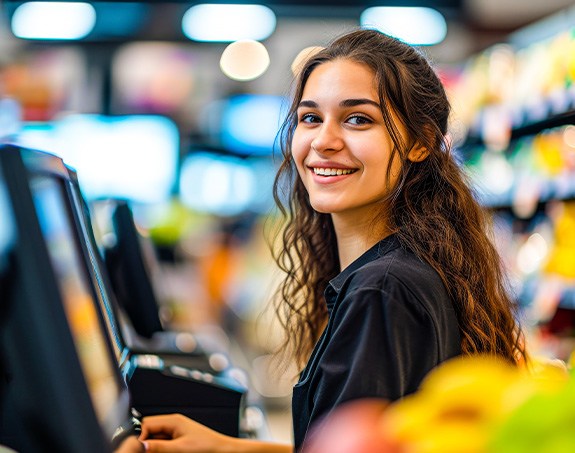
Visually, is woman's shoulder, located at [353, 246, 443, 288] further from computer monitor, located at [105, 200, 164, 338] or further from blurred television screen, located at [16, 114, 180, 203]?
blurred television screen, located at [16, 114, 180, 203]

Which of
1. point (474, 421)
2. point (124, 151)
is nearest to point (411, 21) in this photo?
point (124, 151)

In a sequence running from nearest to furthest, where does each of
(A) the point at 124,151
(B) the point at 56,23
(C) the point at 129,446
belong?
1. (C) the point at 129,446
2. (B) the point at 56,23
3. (A) the point at 124,151

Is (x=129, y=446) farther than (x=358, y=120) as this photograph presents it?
No

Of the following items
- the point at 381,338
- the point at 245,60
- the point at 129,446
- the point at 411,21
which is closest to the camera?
the point at 129,446

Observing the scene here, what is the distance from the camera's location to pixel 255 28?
9070 mm

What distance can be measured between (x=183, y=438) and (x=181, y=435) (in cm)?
3

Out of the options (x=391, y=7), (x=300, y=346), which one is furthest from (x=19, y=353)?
(x=391, y=7)

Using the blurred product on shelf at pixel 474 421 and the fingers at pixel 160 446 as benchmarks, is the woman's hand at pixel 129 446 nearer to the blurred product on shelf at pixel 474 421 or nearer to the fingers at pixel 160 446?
the fingers at pixel 160 446

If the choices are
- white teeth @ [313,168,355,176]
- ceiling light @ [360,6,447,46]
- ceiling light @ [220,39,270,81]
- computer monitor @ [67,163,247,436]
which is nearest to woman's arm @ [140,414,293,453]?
computer monitor @ [67,163,247,436]

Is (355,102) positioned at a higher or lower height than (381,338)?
higher

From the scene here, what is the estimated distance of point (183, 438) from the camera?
1694 mm

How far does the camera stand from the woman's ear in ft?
6.40

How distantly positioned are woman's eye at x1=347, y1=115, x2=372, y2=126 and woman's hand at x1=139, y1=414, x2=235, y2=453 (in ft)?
2.24

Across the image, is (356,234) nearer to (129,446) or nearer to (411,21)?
(129,446)
